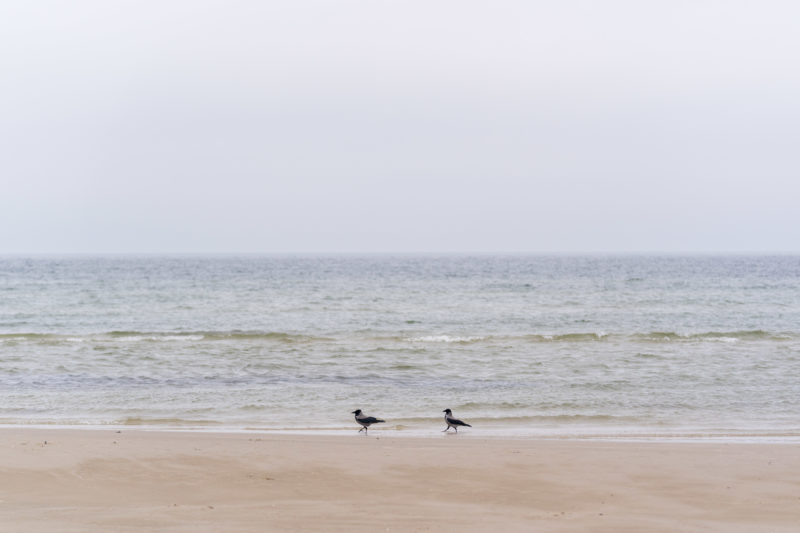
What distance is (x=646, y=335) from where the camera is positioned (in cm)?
2800

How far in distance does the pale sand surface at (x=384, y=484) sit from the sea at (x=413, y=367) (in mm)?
1848

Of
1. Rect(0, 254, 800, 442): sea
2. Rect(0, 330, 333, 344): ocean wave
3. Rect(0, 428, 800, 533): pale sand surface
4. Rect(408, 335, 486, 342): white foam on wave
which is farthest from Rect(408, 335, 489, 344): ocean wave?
Rect(0, 428, 800, 533): pale sand surface

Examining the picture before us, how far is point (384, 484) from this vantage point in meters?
8.80

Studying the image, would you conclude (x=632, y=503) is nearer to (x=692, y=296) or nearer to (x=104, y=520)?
(x=104, y=520)

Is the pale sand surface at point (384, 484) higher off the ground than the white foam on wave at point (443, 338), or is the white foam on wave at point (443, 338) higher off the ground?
the pale sand surface at point (384, 484)

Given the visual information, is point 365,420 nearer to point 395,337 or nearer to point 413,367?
point 413,367

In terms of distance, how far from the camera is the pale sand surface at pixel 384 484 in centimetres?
719

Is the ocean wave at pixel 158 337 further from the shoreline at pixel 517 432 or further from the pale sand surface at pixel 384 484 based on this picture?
the pale sand surface at pixel 384 484

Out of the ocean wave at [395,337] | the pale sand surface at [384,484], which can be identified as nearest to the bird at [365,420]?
the pale sand surface at [384,484]

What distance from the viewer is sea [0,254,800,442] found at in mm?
13805

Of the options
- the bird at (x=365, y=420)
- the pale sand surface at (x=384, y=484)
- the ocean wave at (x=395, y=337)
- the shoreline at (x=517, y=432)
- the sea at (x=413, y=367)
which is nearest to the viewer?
the pale sand surface at (x=384, y=484)

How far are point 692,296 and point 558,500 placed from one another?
42627mm

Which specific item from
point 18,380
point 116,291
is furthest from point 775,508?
point 116,291

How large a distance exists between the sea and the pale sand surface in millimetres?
1848
